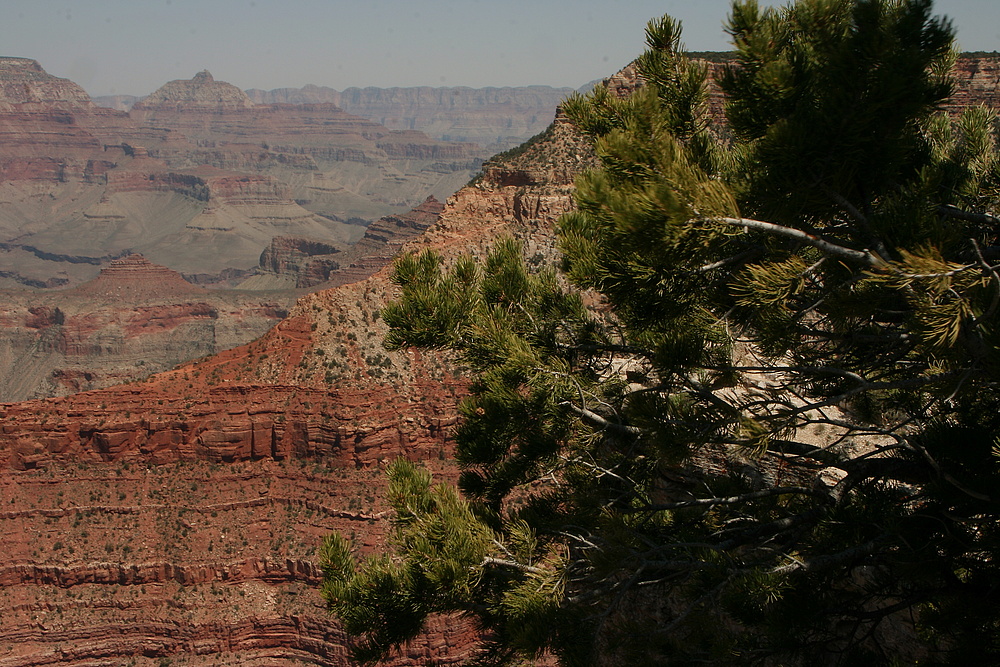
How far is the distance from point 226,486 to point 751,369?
2886 cm

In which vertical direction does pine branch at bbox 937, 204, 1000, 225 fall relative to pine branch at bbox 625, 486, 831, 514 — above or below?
above

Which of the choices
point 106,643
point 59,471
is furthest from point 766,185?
point 59,471

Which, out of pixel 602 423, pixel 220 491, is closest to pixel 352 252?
pixel 220 491

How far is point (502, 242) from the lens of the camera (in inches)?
361

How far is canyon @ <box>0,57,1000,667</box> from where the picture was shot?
91.0 feet

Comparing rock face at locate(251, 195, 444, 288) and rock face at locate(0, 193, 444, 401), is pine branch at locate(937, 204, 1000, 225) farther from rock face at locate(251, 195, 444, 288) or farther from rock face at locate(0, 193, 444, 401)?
rock face at locate(251, 195, 444, 288)

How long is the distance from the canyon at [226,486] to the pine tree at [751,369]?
18.5 m

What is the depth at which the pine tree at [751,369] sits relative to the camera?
209 inches

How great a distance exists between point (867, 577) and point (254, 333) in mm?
100398

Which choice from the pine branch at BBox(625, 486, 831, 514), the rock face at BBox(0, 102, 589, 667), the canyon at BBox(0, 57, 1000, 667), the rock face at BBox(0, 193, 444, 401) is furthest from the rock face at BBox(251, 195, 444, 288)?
the pine branch at BBox(625, 486, 831, 514)

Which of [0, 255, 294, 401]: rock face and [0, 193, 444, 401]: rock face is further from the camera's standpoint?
[0, 255, 294, 401]: rock face

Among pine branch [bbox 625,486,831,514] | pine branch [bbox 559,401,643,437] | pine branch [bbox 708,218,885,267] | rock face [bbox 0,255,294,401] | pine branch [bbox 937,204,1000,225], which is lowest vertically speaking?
rock face [bbox 0,255,294,401]

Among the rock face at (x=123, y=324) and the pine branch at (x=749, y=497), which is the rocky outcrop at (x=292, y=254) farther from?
the pine branch at (x=749, y=497)

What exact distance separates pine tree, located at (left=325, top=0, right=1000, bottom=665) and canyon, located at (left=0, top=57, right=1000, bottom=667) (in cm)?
1854
